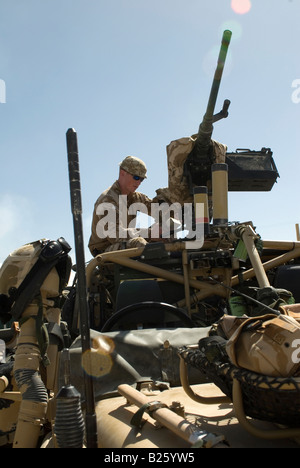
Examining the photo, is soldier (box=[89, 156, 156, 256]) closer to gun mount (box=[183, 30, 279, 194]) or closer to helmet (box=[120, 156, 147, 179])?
helmet (box=[120, 156, 147, 179])

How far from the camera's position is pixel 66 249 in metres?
2.67

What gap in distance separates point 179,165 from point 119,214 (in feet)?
3.75

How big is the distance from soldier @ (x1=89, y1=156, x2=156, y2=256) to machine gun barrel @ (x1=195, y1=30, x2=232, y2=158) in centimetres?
79

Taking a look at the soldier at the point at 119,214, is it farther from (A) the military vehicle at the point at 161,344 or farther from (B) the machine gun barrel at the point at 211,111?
(B) the machine gun barrel at the point at 211,111

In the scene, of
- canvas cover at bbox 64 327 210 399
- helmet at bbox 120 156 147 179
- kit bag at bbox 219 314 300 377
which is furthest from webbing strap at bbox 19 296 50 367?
helmet at bbox 120 156 147 179

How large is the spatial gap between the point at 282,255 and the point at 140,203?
1796 millimetres

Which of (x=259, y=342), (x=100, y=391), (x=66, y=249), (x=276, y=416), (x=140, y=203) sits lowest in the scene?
(x=100, y=391)

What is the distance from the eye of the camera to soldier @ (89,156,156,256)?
4.96 metres

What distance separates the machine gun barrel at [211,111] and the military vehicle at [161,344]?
1 cm

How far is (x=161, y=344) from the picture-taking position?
9.13ft

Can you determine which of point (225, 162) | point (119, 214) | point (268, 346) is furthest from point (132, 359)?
point (225, 162)

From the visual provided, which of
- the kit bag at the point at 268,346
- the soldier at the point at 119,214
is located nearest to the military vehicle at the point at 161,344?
the kit bag at the point at 268,346

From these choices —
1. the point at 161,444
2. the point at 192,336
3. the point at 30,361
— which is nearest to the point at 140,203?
the point at 192,336
